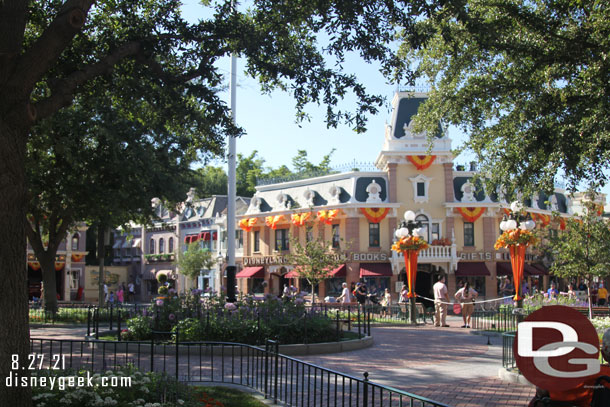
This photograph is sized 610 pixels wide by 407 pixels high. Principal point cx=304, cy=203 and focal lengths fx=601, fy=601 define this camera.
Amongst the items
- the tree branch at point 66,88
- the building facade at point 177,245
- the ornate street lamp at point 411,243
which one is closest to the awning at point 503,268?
the ornate street lamp at point 411,243

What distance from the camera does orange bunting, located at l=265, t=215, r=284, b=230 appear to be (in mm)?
43406

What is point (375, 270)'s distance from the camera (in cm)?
3959

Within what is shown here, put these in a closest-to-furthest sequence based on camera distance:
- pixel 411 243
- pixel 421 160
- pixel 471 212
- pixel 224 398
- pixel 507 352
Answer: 1. pixel 224 398
2. pixel 507 352
3. pixel 411 243
4. pixel 421 160
5. pixel 471 212

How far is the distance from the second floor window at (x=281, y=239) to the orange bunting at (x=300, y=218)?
2807 mm

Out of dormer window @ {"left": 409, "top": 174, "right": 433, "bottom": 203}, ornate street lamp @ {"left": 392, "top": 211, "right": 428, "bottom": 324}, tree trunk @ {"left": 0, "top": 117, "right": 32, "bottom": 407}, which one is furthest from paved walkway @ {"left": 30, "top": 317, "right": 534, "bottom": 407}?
dormer window @ {"left": 409, "top": 174, "right": 433, "bottom": 203}

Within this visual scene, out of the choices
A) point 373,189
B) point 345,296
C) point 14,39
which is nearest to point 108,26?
point 14,39

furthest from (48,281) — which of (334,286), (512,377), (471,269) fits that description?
(471,269)

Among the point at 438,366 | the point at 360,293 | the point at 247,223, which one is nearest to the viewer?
the point at 438,366

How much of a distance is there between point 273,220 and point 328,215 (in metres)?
4.97

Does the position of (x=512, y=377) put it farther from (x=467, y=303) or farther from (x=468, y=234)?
(x=468, y=234)

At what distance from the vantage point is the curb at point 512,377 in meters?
10.3

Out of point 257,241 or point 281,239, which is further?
point 257,241

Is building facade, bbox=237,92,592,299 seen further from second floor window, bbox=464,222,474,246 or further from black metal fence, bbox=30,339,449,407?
black metal fence, bbox=30,339,449,407

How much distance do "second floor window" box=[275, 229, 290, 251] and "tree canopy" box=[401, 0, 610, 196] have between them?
29.4 meters
